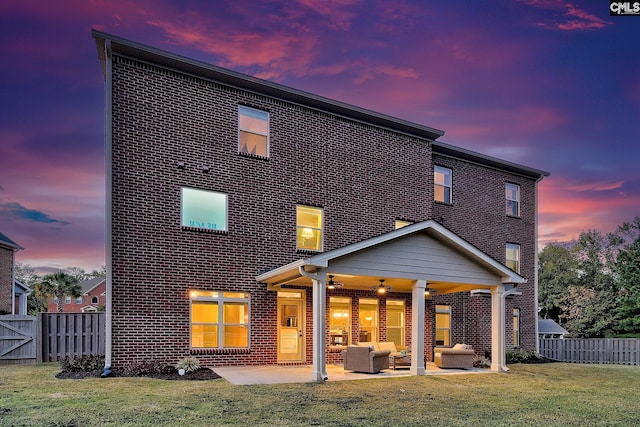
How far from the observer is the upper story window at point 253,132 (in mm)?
14617

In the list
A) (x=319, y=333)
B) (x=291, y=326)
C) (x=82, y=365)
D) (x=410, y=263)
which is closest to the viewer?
(x=319, y=333)

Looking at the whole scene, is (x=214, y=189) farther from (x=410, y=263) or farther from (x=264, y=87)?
(x=410, y=263)

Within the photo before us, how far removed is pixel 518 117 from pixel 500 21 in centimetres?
637

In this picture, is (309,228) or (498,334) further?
(309,228)

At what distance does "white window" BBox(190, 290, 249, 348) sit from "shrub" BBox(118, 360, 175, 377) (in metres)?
Answer: 1.23

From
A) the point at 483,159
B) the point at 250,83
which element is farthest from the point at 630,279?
the point at 250,83

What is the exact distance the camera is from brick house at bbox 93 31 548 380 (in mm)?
12625

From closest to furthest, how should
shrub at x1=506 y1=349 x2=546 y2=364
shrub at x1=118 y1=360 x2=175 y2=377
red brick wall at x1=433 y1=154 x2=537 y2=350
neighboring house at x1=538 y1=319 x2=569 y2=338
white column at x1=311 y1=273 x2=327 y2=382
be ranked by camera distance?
1. white column at x1=311 y1=273 x2=327 y2=382
2. shrub at x1=118 y1=360 x2=175 y2=377
3. shrub at x1=506 y1=349 x2=546 y2=364
4. red brick wall at x1=433 y1=154 x2=537 y2=350
5. neighboring house at x1=538 y1=319 x2=569 y2=338

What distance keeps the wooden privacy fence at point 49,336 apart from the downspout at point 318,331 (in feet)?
24.8

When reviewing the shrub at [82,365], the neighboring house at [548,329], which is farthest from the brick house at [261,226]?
the neighboring house at [548,329]

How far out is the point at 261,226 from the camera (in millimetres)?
14695

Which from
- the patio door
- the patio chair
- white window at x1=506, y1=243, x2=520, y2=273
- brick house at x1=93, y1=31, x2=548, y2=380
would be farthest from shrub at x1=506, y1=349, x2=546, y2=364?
the patio door

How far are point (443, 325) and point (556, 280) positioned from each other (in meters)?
22.8

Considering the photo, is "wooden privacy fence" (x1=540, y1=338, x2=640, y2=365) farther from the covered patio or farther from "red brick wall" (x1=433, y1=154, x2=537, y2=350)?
the covered patio
